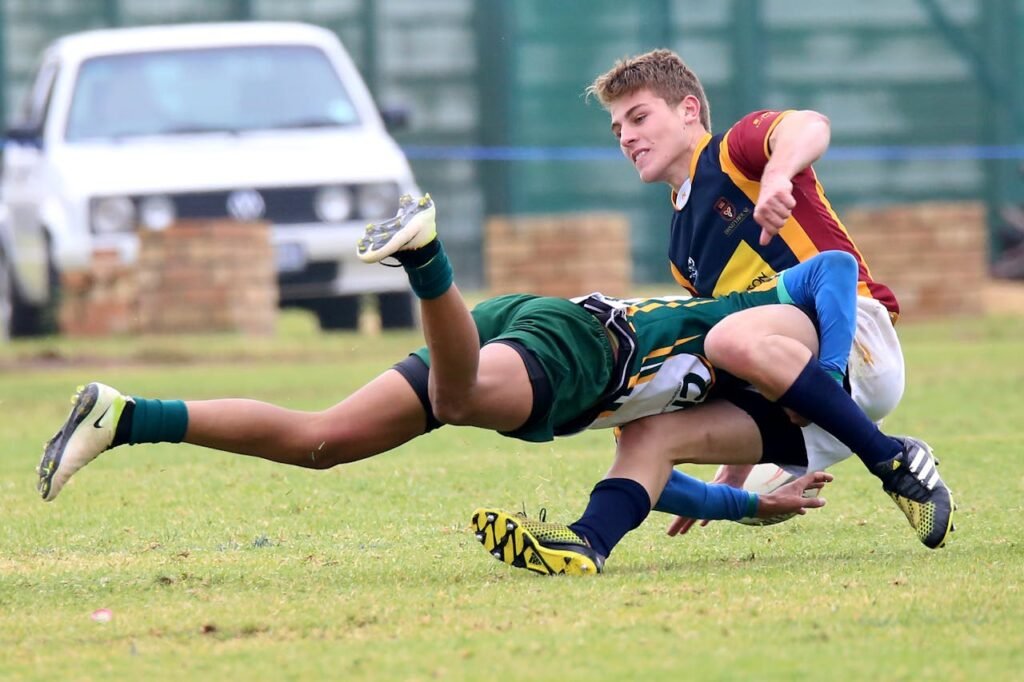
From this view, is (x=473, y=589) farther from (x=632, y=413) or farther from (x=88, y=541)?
(x=88, y=541)

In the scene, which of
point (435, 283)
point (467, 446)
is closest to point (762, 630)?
point (435, 283)

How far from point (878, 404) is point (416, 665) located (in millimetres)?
1873

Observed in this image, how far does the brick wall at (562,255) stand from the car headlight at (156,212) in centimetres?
328

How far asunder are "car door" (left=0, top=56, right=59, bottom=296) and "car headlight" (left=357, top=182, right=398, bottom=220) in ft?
6.80

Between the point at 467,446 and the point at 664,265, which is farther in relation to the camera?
the point at 664,265

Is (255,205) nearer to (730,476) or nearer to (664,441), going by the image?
(730,476)

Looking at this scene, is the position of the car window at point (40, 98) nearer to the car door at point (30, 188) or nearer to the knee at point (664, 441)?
the car door at point (30, 188)

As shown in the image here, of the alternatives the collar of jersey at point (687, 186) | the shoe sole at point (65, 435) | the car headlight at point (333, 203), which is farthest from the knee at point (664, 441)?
the car headlight at point (333, 203)

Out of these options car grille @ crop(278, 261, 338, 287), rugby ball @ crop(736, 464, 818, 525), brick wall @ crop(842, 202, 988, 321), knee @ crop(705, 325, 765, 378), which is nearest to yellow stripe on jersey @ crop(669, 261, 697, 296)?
rugby ball @ crop(736, 464, 818, 525)

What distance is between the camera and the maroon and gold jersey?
4848 mm

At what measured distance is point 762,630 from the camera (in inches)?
136

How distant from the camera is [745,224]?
4883 millimetres

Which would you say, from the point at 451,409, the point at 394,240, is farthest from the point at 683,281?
the point at 394,240

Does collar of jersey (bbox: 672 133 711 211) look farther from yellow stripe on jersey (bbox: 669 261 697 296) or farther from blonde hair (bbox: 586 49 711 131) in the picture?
yellow stripe on jersey (bbox: 669 261 697 296)
